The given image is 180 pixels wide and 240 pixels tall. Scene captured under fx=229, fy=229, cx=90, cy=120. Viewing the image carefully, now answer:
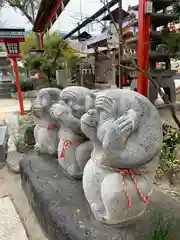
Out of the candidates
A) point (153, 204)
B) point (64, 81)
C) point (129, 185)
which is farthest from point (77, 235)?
point (64, 81)

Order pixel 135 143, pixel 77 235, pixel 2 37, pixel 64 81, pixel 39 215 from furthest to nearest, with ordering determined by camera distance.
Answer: pixel 64 81, pixel 2 37, pixel 39 215, pixel 77 235, pixel 135 143

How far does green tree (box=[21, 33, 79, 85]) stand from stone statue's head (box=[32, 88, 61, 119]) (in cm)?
425

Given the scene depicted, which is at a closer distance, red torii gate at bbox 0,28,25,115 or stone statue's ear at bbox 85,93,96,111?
stone statue's ear at bbox 85,93,96,111

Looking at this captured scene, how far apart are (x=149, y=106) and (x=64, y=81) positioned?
19.6 ft

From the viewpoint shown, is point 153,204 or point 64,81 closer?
point 153,204

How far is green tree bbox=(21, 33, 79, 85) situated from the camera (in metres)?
6.04

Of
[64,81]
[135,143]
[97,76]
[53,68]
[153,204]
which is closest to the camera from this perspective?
[135,143]

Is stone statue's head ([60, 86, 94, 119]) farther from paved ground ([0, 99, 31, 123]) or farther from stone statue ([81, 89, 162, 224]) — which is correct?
Answer: paved ground ([0, 99, 31, 123])

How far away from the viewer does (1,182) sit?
2027 millimetres

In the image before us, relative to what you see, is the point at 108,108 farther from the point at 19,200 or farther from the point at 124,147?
the point at 19,200

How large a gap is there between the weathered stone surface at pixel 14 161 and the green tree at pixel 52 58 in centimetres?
355

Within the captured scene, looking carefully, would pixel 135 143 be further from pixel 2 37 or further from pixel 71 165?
pixel 2 37

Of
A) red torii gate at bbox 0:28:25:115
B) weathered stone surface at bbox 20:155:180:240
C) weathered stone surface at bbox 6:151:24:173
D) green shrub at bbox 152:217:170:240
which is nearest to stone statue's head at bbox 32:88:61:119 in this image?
weathered stone surface at bbox 20:155:180:240

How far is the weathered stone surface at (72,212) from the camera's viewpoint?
3.30ft
